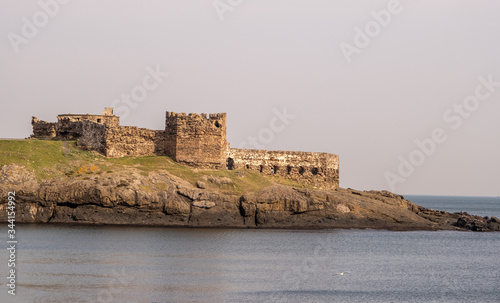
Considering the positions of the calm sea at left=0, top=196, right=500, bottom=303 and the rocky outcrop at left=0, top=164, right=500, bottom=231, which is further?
the rocky outcrop at left=0, top=164, right=500, bottom=231

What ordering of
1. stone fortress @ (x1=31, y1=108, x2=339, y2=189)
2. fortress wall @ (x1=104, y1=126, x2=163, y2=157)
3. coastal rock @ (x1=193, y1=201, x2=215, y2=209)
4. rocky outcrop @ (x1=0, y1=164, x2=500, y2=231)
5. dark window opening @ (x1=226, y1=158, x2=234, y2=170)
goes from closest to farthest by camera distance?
1. rocky outcrop @ (x1=0, y1=164, x2=500, y2=231)
2. coastal rock @ (x1=193, y1=201, x2=215, y2=209)
3. fortress wall @ (x1=104, y1=126, x2=163, y2=157)
4. stone fortress @ (x1=31, y1=108, x2=339, y2=189)
5. dark window opening @ (x1=226, y1=158, x2=234, y2=170)

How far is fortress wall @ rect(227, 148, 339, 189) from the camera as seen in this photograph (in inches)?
2420

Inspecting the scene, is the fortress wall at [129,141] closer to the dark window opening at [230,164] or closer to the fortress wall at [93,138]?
the fortress wall at [93,138]

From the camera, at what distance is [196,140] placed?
58500 millimetres

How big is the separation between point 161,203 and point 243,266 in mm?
15428

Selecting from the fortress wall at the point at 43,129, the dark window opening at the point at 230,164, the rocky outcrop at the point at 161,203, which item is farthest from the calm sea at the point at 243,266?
the fortress wall at the point at 43,129

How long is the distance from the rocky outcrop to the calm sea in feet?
5.43

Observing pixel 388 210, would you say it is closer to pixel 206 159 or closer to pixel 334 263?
pixel 206 159

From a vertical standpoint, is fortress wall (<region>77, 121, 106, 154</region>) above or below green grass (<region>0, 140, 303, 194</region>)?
above

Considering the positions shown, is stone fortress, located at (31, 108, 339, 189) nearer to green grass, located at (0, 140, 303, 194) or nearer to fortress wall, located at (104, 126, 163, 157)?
fortress wall, located at (104, 126, 163, 157)

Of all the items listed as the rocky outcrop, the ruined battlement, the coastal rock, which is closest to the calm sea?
the rocky outcrop

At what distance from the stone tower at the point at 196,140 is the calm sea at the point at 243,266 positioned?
931cm

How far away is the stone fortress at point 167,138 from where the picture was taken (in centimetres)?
5822

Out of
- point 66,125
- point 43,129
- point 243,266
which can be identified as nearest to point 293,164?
point 66,125
